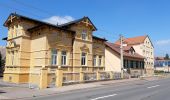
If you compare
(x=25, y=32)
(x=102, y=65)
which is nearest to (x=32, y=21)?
(x=25, y=32)

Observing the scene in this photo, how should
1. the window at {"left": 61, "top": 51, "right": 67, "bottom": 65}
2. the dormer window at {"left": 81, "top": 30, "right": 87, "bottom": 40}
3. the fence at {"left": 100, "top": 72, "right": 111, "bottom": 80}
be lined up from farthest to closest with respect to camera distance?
the dormer window at {"left": 81, "top": 30, "right": 87, "bottom": 40}
the fence at {"left": 100, "top": 72, "right": 111, "bottom": 80}
the window at {"left": 61, "top": 51, "right": 67, "bottom": 65}

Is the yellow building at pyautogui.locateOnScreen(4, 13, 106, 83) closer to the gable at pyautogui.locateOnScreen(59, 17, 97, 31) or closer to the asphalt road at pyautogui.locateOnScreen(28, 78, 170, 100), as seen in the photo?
the gable at pyautogui.locateOnScreen(59, 17, 97, 31)

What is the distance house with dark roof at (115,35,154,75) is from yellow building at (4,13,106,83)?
36.0 metres

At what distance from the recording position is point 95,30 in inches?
1379

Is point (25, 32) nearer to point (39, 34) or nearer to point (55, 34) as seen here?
point (39, 34)

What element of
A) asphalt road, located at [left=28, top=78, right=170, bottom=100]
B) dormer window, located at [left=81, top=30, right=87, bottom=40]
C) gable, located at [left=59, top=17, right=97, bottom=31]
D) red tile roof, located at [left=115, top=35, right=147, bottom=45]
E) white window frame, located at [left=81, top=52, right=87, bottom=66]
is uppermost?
red tile roof, located at [left=115, top=35, right=147, bottom=45]

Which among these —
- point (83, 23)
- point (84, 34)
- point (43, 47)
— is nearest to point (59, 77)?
point (43, 47)

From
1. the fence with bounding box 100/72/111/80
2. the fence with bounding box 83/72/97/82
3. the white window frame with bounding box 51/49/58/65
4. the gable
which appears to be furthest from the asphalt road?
the gable

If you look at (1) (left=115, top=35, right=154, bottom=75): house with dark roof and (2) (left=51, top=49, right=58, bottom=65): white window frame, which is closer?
(2) (left=51, top=49, right=58, bottom=65): white window frame

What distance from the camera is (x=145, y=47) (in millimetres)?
68750

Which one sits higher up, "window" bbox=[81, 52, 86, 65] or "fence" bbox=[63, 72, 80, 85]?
"window" bbox=[81, 52, 86, 65]

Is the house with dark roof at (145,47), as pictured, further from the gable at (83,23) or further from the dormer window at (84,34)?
the dormer window at (84,34)

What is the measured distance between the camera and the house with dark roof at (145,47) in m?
66.4

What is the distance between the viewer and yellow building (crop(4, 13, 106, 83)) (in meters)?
28.2
